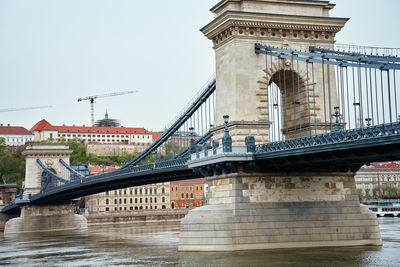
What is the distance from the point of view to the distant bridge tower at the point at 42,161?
10112cm

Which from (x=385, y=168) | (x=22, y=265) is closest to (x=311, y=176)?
(x=22, y=265)

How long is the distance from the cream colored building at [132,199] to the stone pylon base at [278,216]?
81.8 meters

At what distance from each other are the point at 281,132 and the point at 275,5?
304 inches

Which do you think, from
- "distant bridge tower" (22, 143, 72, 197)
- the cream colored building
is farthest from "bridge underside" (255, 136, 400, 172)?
the cream colored building

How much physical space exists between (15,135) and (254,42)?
160319 millimetres

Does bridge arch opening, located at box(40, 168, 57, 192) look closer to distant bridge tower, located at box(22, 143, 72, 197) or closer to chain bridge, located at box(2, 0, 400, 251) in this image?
distant bridge tower, located at box(22, 143, 72, 197)

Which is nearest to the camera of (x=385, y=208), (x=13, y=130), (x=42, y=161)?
(x=42, y=161)

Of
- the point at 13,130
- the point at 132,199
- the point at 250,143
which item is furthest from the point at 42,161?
the point at 13,130

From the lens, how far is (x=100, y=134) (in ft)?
635

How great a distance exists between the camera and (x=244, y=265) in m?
30.6

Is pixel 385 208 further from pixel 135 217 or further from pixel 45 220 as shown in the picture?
pixel 45 220

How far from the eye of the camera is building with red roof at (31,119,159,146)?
7421 inches

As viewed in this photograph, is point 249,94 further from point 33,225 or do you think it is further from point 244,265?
point 33,225

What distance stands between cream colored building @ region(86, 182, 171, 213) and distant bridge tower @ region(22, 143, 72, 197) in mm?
15865
